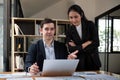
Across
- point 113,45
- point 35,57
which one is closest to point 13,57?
point 35,57

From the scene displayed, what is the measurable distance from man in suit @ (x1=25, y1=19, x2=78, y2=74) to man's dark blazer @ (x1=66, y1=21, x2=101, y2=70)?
0.41 ft

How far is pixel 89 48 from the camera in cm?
Answer: 221

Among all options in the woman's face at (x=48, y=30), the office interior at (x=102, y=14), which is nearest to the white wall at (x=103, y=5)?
the office interior at (x=102, y=14)

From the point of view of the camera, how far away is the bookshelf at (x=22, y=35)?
13.1 feet

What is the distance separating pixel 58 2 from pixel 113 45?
229cm

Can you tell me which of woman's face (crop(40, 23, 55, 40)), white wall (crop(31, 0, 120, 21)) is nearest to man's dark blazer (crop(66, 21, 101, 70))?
woman's face (crop(40, 23, 55, 40))

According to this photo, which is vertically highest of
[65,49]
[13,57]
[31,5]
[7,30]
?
[31,5]

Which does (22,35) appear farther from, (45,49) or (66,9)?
(66,9)

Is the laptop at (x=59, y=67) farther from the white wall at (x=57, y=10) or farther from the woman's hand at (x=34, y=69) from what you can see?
the white wall at (x=57, y=10)

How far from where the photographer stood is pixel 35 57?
221 cm

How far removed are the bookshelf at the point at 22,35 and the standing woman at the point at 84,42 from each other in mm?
1691

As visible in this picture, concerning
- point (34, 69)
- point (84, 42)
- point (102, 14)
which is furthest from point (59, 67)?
point (102, 14)

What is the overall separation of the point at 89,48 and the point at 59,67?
54 cm

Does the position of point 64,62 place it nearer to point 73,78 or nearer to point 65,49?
point 73,78
